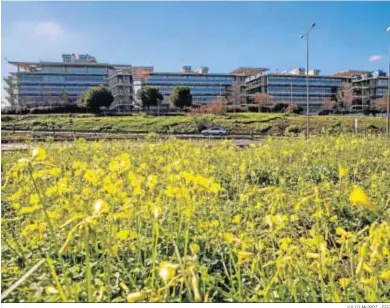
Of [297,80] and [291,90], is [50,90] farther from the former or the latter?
[297,80]

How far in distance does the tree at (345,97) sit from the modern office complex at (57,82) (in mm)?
18290

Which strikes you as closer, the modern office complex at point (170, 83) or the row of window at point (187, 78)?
the modern office complex at point (170, 83)

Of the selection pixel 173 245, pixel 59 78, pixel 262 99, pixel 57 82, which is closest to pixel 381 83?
pixel 262 99

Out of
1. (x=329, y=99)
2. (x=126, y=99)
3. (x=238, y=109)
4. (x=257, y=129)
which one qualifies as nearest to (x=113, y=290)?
(x=257, y=129)

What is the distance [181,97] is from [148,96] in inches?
57.3

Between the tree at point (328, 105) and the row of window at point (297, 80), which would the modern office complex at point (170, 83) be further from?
the tree at point (328, 105)

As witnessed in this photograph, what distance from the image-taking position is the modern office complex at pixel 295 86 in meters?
30.3

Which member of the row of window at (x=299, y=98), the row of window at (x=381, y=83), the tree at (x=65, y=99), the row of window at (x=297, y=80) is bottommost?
the tree at (x=65, y=99)

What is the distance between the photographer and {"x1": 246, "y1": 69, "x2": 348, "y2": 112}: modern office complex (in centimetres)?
3028

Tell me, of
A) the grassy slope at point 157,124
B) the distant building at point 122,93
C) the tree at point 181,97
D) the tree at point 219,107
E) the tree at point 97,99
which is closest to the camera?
the grassy slope at point 157,124

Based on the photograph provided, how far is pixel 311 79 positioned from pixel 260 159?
2988cm

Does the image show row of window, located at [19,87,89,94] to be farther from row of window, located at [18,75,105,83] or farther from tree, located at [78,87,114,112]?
tree, located at [78,87,114,112]

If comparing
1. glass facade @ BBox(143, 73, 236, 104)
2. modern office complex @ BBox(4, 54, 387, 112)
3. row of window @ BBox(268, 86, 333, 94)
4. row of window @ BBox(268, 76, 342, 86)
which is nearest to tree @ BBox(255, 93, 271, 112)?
modern office complex @ BBox(4, 54, 387, 112)

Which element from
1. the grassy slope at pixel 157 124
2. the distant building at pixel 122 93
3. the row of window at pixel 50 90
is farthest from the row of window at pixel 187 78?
the grassy slope at pixel 157 124
